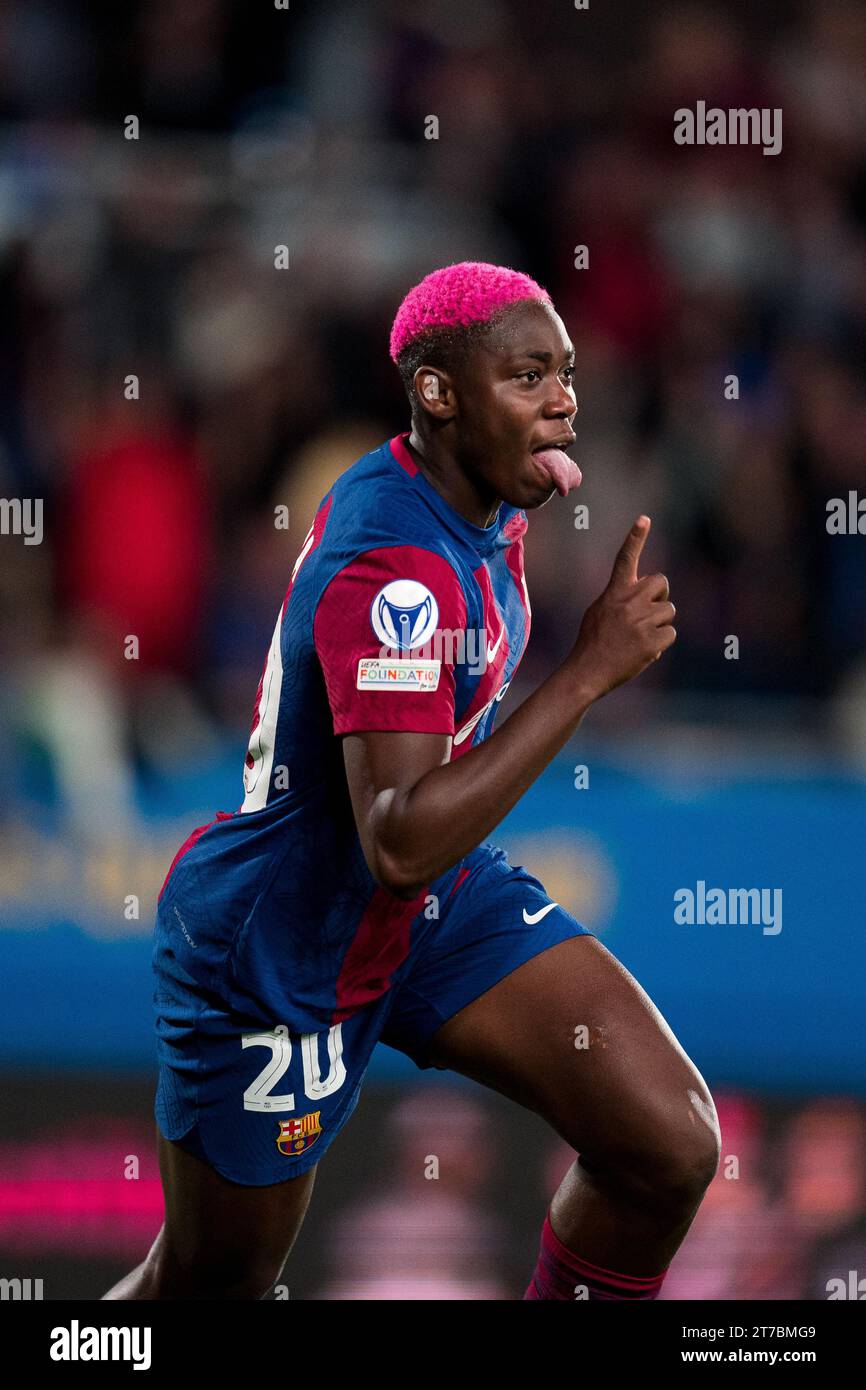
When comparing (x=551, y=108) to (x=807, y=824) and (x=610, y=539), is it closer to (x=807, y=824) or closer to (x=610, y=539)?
(x=610, y=539)

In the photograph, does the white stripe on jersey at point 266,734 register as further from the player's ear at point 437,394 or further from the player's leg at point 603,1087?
the player's leg at point 603,1087

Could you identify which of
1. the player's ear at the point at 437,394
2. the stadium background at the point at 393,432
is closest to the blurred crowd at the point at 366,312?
the stadium background at the point at 393,432

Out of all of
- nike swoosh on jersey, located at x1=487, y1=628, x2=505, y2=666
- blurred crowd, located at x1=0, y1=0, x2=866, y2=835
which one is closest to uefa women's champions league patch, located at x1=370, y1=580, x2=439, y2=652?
nike swoosh on jersey, located at x1=487, y1=628, x2=505, y2=666

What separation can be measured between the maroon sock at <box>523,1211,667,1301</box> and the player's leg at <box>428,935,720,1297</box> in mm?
14

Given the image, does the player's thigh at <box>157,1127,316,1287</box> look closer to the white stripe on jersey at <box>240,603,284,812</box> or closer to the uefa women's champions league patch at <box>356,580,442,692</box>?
the white stripe on jersey at <box>240,603,284,812</box>

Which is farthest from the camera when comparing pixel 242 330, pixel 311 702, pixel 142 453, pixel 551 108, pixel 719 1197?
pixel 551 108

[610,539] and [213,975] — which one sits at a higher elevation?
[610,539]

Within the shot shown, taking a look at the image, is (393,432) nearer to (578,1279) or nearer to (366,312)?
(366,312)

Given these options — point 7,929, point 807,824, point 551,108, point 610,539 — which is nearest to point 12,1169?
point 7,929

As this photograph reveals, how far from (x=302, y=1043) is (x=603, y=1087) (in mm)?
478

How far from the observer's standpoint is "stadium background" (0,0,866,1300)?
15.6 ft

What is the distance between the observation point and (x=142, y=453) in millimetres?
5820

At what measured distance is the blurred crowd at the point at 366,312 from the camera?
5.69 metres

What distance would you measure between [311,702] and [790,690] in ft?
10.9
